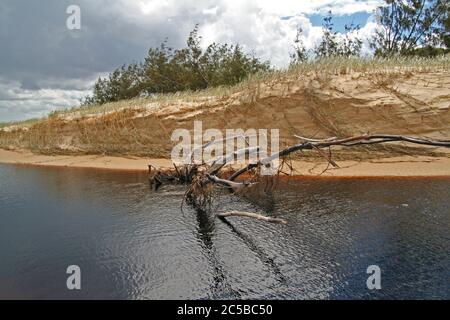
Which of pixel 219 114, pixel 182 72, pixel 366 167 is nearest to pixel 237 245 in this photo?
pixel 366 167

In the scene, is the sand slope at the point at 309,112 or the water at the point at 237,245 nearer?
the water at the point at 237,245

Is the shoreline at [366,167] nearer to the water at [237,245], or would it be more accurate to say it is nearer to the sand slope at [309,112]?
the sand slope at [309,112]

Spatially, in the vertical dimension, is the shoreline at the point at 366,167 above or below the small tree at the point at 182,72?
below

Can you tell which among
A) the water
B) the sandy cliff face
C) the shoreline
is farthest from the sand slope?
the water

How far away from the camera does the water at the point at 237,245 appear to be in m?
5.52

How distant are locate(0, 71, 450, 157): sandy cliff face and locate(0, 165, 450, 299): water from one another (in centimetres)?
387

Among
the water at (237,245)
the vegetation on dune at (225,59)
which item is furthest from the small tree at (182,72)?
the water at (237,245)

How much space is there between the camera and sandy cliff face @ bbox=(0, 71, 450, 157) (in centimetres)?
1418

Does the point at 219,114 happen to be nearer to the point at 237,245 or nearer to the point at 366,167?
the point at 366,167

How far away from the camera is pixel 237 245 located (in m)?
7.05

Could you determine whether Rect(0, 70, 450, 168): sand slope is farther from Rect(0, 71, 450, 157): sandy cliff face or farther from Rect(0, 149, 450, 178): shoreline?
Rect(0, 149, 450, 178): shoreline

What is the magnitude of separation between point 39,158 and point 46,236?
1494cm

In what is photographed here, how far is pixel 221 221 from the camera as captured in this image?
8500mm

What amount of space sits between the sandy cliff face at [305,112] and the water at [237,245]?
387 centimetres
